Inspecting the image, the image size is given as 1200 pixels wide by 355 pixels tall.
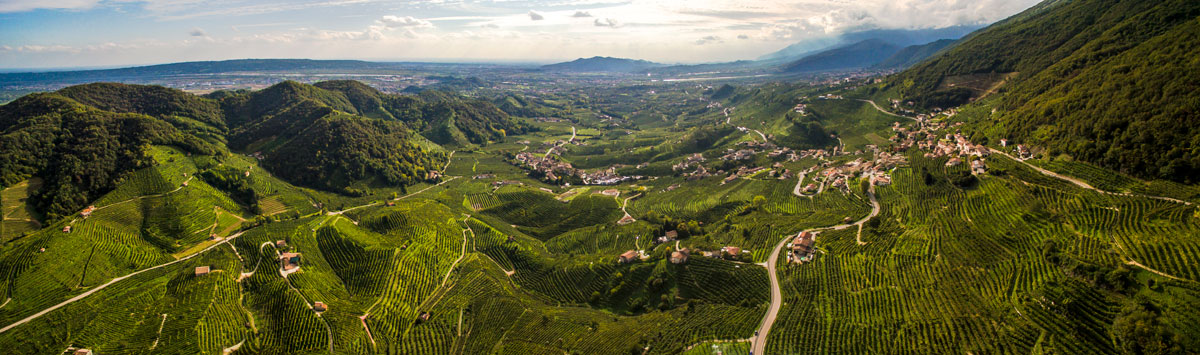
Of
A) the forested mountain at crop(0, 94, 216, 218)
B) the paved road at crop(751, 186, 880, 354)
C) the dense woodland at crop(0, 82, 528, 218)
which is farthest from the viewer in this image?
the dense woodland at crop(0, 82, 528, 218)

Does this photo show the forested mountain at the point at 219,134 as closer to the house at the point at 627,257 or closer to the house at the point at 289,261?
the house at the point at 289,261

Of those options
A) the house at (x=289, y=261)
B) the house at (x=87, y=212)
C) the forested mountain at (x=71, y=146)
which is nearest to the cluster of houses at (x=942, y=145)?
the house at (x=289, y=261)

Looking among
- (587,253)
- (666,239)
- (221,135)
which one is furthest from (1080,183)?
(221,135)

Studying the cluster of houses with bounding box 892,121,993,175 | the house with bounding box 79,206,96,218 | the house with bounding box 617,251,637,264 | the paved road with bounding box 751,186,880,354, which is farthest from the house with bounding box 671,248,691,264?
the house with bounding box 79,206,96,218

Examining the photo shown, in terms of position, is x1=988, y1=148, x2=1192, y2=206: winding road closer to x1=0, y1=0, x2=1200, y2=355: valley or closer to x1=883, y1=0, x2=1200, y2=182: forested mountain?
x1=0, y1=0, x2=1200, y2=355: valley

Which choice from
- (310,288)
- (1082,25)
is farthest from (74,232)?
(1082,25)

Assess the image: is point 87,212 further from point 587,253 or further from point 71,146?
point 587,253

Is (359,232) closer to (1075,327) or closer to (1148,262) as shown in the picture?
(1075,327)
